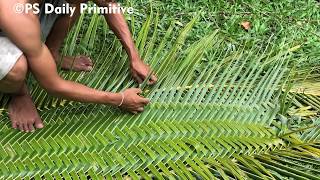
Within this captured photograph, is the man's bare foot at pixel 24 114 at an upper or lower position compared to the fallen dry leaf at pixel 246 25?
lower

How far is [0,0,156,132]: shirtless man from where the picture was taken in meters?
1.57

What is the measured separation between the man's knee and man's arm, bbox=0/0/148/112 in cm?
A: 2

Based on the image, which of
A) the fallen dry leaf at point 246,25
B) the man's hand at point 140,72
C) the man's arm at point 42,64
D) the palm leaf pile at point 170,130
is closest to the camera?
the man's arm at point 42,64

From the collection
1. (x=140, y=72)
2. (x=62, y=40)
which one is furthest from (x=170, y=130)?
(x=62, y=40)

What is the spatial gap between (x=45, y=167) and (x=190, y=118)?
0.54 metres

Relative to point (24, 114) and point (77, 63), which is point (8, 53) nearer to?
point (24, 114)

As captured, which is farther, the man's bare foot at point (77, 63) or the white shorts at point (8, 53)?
the man's bare foot at point (77, 63)

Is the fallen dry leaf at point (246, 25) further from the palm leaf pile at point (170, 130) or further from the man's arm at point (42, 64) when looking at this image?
the man's arm at point (42, 64)

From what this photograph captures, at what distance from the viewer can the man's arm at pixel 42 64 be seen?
60.7 inches

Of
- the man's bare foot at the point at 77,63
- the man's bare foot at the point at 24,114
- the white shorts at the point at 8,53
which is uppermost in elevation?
the white shorts at the point at 8,53

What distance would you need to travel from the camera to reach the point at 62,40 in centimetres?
213

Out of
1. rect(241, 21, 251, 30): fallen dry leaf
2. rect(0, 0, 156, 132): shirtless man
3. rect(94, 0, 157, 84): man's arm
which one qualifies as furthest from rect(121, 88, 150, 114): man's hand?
rect(241, 21, 251, 30): fallen dry leaf

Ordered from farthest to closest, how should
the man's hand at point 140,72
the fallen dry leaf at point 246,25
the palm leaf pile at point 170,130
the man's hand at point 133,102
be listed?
the fallen dry leaf at point 246,25, the man's hand at point 140,72, the man's hand at point 133,102, the palm leaf pile at point 170,130

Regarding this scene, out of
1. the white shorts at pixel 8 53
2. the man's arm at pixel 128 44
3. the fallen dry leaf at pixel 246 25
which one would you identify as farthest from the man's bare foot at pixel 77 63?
the fallen dry leaf at pixel 246 25
